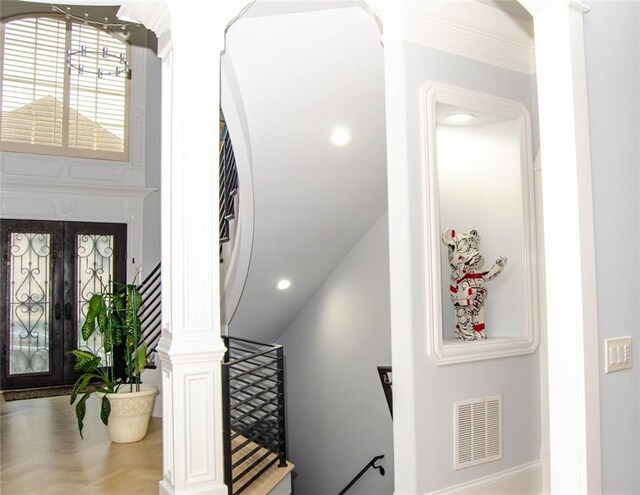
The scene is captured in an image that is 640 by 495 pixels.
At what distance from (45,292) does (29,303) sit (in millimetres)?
240

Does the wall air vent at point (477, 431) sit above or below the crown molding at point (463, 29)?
below

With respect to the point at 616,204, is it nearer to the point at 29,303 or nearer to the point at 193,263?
the point at 193,263

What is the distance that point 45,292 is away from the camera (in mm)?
7738

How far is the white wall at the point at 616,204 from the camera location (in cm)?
208

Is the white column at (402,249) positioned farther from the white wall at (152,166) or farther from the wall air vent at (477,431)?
the white wall at (152,166)

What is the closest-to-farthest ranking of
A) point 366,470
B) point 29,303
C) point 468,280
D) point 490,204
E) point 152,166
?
point 468,280 < point 490,204 < point 366,470 < point 29,303 < point 152,166

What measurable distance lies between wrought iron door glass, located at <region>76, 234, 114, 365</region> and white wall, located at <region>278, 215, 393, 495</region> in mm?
2673

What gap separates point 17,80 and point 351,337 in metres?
5.87

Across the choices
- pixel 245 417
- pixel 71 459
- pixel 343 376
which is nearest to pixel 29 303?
pixel 71 459

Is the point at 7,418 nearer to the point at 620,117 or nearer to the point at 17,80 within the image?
the point at 17,80

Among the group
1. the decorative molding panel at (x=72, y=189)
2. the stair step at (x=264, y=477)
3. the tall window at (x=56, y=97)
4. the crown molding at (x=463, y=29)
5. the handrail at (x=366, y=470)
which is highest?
the tall window at (x=56, y=97)

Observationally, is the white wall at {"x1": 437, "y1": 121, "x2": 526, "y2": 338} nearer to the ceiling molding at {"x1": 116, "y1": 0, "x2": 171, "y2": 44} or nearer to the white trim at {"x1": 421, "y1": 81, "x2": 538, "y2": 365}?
the white trim at {"x1": 421, "y1": 81, "x2": 538, "y2": 365}

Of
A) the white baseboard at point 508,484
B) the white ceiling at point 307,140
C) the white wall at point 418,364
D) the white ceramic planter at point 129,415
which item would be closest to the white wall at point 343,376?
the white ceiling at point 307,140

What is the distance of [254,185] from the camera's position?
5.34 m
